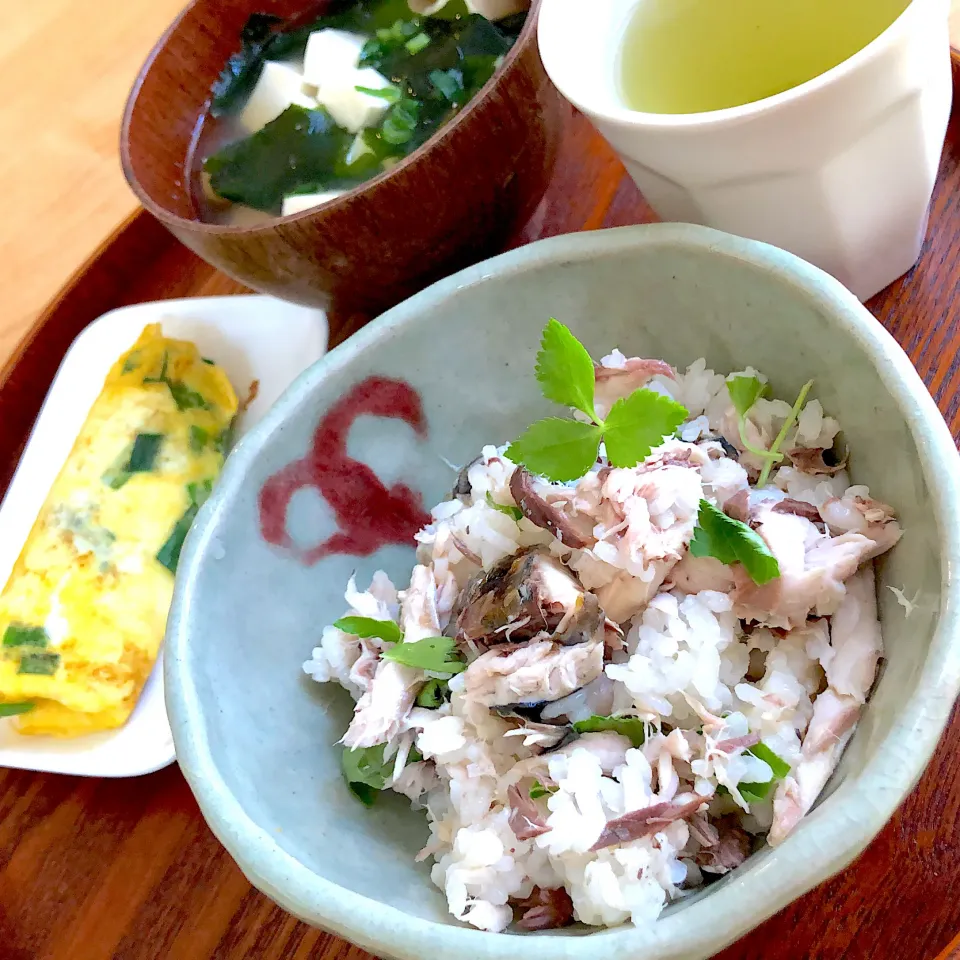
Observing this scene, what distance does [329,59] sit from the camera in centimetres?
112

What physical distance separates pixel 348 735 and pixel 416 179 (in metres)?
0.52

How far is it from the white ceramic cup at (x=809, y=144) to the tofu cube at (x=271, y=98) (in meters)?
0.39

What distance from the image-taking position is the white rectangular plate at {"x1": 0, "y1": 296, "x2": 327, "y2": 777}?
3.88 ft

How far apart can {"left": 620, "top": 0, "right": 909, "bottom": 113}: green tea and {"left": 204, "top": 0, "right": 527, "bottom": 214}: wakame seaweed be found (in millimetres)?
191

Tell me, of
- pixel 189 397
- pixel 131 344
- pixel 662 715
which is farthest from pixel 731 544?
pixel 131 344

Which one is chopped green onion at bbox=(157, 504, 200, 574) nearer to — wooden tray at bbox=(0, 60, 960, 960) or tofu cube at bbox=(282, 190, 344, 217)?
wooden tray at bbox=(0, 60, 960, 960)

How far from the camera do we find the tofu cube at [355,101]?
3.56 ft

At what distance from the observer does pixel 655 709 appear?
70cm

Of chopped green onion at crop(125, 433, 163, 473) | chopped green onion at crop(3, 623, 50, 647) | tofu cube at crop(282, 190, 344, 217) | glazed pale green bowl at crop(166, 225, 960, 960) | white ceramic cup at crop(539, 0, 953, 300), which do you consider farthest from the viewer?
chopped green onion at crop(125, 433, 163, 473)

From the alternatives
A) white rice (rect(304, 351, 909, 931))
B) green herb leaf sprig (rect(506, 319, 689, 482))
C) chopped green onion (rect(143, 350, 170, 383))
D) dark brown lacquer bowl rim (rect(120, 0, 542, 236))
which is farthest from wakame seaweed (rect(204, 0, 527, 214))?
white rice (rect(304, 351, 909, 931))

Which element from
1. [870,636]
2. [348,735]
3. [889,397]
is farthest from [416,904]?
[889,397]

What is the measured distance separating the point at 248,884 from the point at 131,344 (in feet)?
2.59

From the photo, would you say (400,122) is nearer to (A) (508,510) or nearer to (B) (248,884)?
(A) (508,510)

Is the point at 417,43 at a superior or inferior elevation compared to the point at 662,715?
superior
